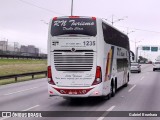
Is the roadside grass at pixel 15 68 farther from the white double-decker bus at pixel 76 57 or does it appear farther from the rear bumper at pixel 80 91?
the rear bumper at pixel 80 91

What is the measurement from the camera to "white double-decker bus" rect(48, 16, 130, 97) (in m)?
14.6

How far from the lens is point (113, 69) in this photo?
58.7 feet

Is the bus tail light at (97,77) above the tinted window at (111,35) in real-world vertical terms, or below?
below

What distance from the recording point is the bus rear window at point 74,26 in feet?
48.6

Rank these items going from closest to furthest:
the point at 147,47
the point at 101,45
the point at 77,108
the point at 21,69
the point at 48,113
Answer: the point at 48,113, the point at 77,108, the point at 101,45, the point at 21,69, the point at 147,47

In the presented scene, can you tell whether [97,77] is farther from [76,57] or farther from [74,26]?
[74,26]

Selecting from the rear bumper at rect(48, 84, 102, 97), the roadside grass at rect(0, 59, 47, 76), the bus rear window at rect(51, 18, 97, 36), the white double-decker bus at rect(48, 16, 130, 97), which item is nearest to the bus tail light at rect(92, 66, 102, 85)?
the white double-decker bus at rect(48, 16, 130, 97)

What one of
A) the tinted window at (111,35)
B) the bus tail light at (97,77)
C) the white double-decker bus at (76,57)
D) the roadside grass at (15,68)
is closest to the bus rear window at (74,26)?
the white double-decker bus at (76,57)

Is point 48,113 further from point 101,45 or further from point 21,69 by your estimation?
point 21,69

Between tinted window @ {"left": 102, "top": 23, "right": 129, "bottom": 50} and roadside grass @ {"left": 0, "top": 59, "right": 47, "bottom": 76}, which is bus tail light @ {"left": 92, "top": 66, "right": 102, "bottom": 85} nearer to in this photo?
tinted window @ {"left": 102, "top": 23, "right": 129, "bottom": 50}

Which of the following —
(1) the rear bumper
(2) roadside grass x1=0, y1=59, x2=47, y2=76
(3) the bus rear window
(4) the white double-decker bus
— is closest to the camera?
(1) the rear bumper

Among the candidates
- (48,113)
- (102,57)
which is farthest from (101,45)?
(48,113)

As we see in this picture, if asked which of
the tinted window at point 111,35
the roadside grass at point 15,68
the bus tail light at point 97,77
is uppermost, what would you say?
the tinted window at point 111,35

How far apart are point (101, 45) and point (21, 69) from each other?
36.7 meters
